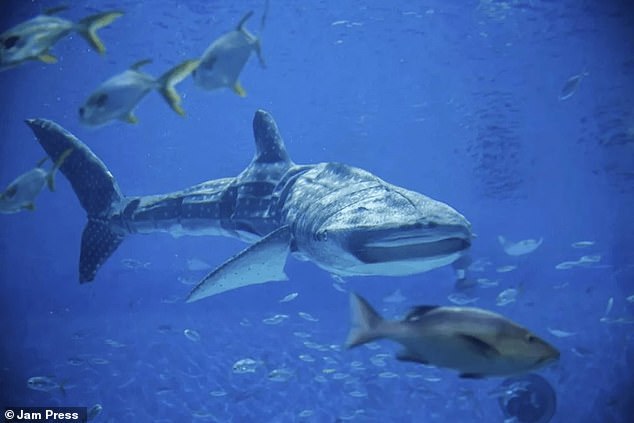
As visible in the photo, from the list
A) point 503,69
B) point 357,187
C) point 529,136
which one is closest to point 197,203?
point 357,187

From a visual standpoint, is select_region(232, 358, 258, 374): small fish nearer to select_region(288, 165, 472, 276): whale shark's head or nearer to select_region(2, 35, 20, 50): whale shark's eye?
select_region(288, 165, 472, 276): whale shark's head

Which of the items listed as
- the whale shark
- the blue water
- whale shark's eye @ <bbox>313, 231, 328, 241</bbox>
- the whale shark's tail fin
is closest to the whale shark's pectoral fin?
the whale shark

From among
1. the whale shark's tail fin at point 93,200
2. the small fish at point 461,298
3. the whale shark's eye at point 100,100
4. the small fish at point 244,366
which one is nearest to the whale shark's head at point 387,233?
the whale shark's eye at point 100,100

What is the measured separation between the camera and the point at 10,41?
167 inches

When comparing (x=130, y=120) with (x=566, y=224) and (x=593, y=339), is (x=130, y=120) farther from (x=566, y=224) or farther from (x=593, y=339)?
(x=566, y=224)

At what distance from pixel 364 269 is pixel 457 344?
1870mm

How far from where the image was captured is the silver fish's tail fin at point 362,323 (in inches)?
124

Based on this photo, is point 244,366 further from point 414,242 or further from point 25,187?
point 414,242

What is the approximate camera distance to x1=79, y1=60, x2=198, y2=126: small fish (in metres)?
4.62

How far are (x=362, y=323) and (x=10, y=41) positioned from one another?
3786 millimetres

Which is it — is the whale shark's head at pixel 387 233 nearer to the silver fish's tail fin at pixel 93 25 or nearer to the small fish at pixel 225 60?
the small fish at pixel 225 60

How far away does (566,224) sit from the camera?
7150 cm

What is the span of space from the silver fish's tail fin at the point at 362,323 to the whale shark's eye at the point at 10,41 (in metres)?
3.60

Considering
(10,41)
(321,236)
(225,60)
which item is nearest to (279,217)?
(321,236)
